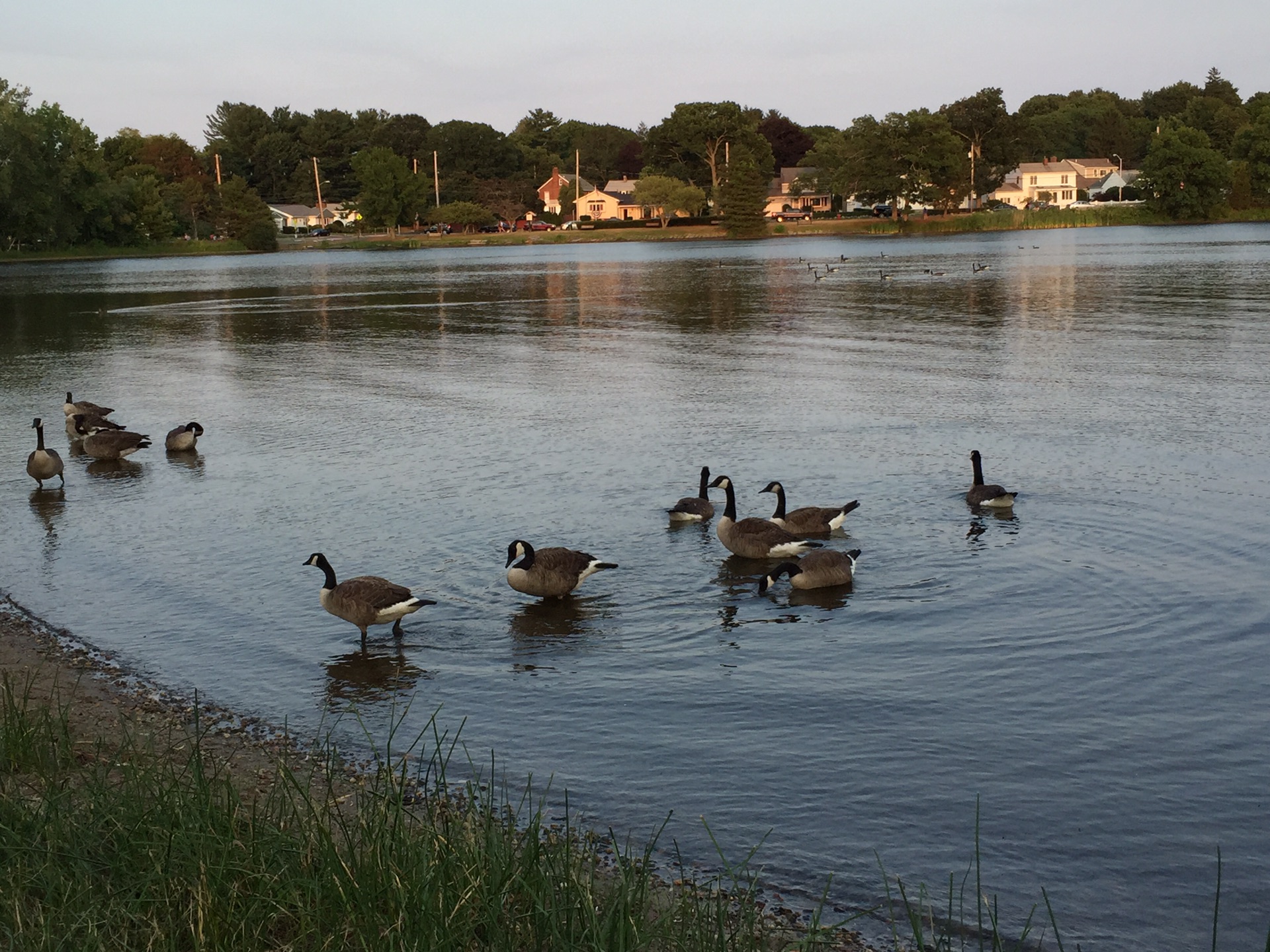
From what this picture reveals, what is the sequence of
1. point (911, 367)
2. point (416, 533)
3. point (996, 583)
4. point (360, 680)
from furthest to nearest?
1. point (911, 367)
2. point (416, 533)
3. point (996, 583)
4. point (360, 680)

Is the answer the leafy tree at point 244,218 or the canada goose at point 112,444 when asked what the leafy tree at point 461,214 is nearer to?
the leafy tree at point 244,218

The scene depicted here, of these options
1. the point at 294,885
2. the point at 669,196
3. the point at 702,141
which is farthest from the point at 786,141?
the point at 294,885

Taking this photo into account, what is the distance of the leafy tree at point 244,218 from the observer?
5399 inches

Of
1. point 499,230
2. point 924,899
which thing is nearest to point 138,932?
point 924,899

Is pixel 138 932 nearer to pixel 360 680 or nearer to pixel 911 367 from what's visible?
pixel 360 680

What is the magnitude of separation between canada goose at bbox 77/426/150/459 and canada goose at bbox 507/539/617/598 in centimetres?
1111

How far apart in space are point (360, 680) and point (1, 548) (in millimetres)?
7370

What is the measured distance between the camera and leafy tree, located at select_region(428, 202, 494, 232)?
154 meters

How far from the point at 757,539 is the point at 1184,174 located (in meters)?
119

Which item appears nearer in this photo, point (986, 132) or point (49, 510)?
point (49, 510)

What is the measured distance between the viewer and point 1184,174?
117875mm

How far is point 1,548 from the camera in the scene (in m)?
15.6

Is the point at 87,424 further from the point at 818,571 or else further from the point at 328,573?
the point at 818,571

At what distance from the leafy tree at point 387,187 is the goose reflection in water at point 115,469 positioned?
13274 centimetres
